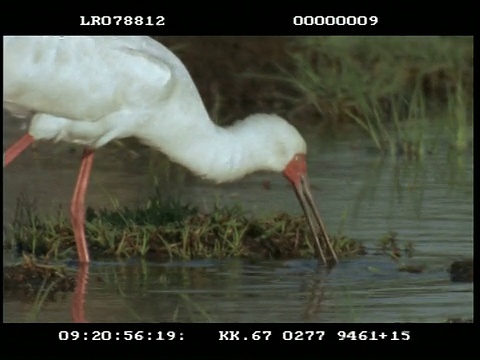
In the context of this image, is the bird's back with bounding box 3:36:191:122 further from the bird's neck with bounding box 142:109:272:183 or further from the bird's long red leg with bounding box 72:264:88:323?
the bird's long red leg with bounding box 72:264:88:323

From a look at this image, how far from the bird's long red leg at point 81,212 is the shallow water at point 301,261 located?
10 cm

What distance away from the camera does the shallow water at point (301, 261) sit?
7.89 m

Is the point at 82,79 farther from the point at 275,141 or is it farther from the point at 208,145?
the point at 275,141

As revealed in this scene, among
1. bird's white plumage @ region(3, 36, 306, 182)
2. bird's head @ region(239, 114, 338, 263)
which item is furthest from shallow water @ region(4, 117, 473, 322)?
bird's white plumage @ region(3, 36, 306, 182)

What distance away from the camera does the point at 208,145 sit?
9.40 meters

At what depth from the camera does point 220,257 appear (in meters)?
9.12

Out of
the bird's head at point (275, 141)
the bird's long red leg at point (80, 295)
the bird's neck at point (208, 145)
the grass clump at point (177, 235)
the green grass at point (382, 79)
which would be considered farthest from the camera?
the green grass at point (382, 79)

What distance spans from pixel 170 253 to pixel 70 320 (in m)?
1.54

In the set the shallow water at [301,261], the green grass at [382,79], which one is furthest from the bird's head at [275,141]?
the green grass at [382,79]

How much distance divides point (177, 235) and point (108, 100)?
896 mm

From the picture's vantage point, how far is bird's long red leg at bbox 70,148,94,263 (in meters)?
9.07

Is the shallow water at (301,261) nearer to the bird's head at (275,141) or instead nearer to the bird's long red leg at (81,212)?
the bird's long red leg at (81,212)

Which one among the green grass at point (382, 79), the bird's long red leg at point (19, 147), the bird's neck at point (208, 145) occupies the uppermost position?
the green grass at point (382, 79)
